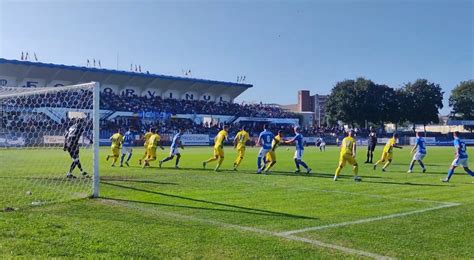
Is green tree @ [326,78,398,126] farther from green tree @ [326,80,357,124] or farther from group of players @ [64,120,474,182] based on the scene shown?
group of players @ [64,120,474,182]

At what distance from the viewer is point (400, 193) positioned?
12.7 metres

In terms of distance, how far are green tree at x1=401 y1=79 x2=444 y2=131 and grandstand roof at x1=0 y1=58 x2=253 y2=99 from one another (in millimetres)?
28876

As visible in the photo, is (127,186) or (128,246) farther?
(127,186)

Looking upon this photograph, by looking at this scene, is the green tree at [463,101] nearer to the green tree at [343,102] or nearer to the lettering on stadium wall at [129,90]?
the green tree at [343,102]

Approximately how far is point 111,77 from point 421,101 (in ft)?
178

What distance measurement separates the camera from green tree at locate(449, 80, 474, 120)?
3516 inches

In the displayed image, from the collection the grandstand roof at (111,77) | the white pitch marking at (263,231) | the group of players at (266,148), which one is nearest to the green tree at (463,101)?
the grandstand roof at (111,77)

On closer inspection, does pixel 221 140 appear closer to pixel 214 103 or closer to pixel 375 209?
pixel 375 209

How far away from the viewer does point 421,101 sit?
83375mm

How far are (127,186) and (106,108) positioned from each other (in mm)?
49668

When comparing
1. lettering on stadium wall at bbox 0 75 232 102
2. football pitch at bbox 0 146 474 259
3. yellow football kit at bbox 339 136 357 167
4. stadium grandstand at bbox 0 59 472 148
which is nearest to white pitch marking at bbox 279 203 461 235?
football pitch at bbox 0 146 474 259

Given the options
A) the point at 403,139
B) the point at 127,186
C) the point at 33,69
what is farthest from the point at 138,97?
the point at 127,186

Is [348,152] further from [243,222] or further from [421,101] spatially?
[421,101]

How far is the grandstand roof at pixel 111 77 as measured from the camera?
200 feet
